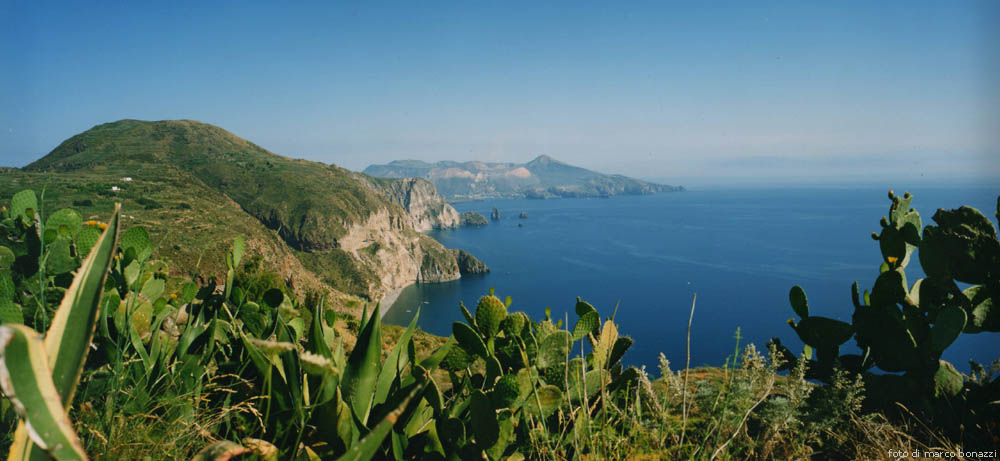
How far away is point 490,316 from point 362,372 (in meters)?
0.59

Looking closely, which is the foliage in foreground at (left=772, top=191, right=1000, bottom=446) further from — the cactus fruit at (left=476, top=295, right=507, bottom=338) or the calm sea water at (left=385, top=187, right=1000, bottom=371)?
the calm sea water at (left=385, top=187, right=1000, bottom=371)

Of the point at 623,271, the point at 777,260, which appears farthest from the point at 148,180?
the point at 777,260

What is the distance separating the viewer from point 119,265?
211 centimetres

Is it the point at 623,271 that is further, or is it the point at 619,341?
the point at 623,271

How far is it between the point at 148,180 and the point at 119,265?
7925cm

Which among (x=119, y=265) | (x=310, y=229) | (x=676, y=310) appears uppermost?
(x=119, y=265)

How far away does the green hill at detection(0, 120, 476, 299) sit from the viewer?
168ft

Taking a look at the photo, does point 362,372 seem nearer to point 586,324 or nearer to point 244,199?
point 586,324

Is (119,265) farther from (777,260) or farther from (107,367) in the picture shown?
(777,260)

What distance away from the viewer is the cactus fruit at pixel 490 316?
1.86m

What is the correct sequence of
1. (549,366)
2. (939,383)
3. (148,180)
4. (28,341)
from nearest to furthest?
(28,341)
(549,366)
(939,383)
(148,180)

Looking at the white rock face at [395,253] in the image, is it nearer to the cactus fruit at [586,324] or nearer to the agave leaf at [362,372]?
the cactus fruit at [586,324]

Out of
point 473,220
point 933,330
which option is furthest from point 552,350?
point 473,220

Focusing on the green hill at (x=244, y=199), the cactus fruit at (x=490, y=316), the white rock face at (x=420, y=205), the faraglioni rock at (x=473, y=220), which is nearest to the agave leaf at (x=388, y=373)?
the cactus fruit at (x=490, y=316)
